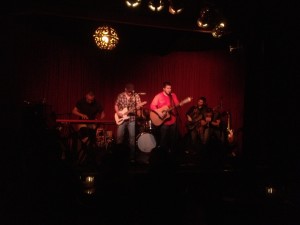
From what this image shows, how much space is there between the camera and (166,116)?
8.85 metres

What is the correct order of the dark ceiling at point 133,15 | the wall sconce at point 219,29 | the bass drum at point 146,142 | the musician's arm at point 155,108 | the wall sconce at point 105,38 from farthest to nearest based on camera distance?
the musician's arm at point 155,108 → the wall sconce at point 105,38 → the bass drum at point 146,142 → the wall sconce at point 219,29 → the dark ceiling at point 133,15

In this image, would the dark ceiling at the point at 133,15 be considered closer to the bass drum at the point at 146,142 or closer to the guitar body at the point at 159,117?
the guitar body at the point at 159,117

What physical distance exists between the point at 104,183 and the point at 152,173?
53 cm

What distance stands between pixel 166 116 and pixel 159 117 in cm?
19

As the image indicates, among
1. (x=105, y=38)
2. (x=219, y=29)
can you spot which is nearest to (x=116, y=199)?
(x=219, y=29)

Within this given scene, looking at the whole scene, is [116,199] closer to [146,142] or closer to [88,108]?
[146,142]

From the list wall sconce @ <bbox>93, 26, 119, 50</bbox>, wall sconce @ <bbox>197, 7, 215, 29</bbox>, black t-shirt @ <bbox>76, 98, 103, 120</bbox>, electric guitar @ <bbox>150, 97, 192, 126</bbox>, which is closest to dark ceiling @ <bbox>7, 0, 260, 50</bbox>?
wall sconce @ <bbox>197, 7, 215, 29</bbox>

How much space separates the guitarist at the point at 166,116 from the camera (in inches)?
348

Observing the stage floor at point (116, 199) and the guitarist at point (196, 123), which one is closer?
the stage floor at point (116, 199)

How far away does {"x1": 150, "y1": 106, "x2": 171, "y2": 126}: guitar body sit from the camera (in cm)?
884

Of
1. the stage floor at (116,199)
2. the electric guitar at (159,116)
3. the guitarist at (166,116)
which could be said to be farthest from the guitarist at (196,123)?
the stage floor at (116,199)

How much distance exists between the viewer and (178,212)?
10.9 ft

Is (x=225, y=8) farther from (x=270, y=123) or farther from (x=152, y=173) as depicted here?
(x=152, y=173)

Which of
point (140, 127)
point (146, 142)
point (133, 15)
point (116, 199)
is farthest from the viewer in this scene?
point (140, 127)
